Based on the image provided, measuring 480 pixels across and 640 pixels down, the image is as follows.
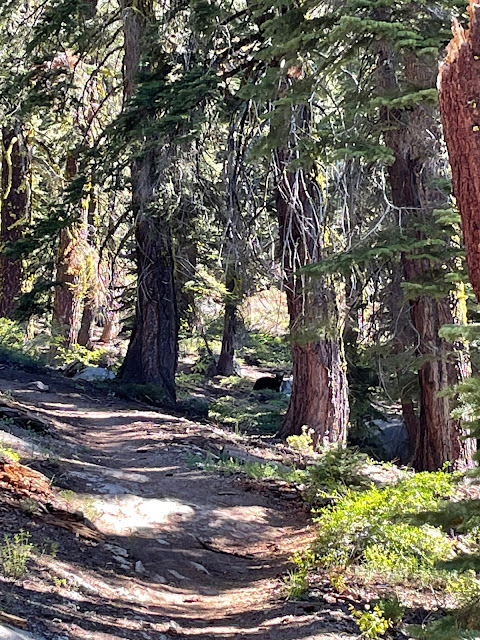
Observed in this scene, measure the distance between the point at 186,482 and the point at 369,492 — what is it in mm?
2382

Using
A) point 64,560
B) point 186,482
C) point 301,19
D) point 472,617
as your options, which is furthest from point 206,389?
point 472,617

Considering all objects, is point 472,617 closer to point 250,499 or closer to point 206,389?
point 250,499

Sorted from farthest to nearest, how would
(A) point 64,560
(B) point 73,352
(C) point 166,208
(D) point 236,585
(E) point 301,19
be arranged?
(B) point 73,352
(C) point 166,208
(E) point 301,19
(D) point 236,585
(A) point 64,560

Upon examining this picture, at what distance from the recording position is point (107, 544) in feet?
18.5

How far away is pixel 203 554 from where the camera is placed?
243 inches

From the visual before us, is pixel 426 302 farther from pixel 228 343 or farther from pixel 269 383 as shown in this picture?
pixel 228 343

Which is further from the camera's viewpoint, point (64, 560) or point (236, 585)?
point (236, 585)

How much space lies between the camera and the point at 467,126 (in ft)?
11.2

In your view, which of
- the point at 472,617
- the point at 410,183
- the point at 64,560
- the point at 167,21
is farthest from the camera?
the point at 167,21

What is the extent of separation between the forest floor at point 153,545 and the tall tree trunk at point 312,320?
3.00ft

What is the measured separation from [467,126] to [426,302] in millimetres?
5138

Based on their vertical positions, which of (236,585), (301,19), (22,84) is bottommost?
(236,585)

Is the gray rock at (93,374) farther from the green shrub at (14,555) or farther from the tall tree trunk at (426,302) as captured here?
the green shrub at (14,555)

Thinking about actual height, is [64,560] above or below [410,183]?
below
